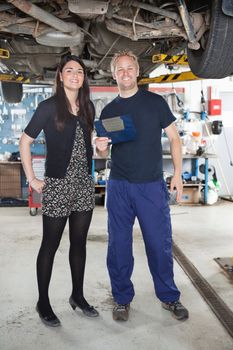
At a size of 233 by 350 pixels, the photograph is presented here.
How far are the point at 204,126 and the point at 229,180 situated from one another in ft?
3.61

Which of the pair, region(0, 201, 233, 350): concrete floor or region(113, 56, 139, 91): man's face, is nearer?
region(0, 201, 233, 350): concrete floor

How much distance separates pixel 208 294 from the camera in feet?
7.32

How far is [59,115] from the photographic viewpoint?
1753 mm

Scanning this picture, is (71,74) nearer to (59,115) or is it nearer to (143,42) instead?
(59,115)

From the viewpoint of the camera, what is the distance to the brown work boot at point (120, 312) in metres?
1.89

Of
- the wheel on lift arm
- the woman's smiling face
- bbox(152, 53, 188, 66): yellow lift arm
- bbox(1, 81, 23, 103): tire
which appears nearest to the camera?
the woman's smiling face

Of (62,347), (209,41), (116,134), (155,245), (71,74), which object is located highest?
(209,41)

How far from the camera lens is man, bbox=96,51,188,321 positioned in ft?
6.11

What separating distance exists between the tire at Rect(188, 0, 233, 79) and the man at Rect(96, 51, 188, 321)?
1.69 ft

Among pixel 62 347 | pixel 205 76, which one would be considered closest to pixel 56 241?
pixel 62 347

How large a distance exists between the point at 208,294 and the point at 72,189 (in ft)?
3.70

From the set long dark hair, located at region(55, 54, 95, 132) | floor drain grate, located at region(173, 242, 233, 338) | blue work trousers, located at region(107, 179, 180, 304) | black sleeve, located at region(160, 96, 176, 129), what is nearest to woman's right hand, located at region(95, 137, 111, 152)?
long dark hair, located at region(55, 54, 95, 132)

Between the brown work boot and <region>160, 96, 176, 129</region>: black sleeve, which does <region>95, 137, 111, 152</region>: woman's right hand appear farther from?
the brown work boot

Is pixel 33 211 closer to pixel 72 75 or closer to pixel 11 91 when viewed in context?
pixel 11 91
